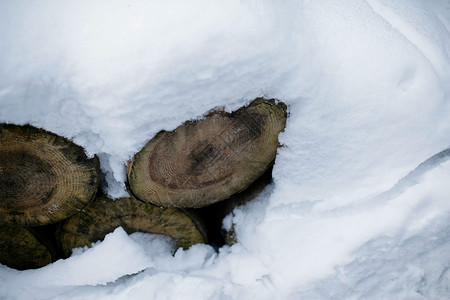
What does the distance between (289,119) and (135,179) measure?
1.92ft

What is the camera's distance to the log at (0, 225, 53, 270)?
1.38 metres

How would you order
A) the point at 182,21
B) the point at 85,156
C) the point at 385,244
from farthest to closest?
the point at 385,244
the point at 85,156
the point at 182,21

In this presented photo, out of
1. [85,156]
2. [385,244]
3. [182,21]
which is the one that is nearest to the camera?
[182,21]

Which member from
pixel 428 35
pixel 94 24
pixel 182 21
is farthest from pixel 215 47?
pixel 428 35

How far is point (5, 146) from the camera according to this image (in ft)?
3.45

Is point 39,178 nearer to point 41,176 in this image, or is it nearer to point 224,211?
point 41,176

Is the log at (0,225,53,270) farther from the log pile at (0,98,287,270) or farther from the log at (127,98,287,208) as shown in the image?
the log at (127,98,287,208)

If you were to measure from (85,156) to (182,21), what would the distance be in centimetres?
55

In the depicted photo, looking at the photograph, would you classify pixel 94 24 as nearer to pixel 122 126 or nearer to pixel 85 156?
pixel 122 126

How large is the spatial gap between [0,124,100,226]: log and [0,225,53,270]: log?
0.41 ft

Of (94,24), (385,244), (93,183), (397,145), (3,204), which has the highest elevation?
(94,24)

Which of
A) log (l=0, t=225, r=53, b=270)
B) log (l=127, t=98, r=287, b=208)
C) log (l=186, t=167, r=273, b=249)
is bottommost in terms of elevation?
log (l=186, t=167, r=273, b=249)

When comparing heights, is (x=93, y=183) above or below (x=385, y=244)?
above

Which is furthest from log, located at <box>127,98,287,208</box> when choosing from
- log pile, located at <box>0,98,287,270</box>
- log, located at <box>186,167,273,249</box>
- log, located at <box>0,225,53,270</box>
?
log, located at <box>0,225,53,270</box>
